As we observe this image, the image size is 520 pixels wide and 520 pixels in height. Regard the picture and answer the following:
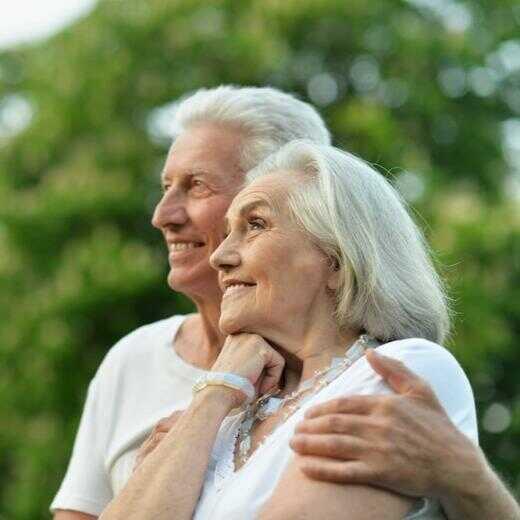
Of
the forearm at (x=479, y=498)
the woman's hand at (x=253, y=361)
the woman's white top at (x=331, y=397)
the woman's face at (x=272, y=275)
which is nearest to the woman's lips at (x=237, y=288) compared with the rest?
the woman's face at (x=272, y=275)

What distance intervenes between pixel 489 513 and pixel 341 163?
94cm

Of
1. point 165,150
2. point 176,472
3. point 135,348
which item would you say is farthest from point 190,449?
point 165,150

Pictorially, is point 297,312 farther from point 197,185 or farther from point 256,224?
point 197,185

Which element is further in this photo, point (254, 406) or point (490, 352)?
point (490, 352)

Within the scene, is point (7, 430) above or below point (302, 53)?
below

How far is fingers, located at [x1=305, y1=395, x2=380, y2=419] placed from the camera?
273 centimetres

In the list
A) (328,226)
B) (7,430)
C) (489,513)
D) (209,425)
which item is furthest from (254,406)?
(7,430)

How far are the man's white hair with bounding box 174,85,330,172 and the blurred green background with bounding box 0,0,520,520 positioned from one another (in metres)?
6.12

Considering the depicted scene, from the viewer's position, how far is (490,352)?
11836 millimetres

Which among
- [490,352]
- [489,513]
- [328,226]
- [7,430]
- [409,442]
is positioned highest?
[328,226]

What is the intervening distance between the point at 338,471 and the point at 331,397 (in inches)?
11.9

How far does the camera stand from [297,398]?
3154 mm

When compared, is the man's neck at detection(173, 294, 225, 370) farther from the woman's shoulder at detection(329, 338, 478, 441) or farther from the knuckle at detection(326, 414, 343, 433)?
the knuckle at detection(326, 414, 343, 433)

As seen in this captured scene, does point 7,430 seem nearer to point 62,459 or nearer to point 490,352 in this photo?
point 62,459
